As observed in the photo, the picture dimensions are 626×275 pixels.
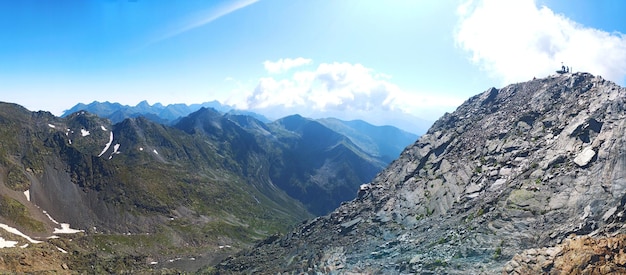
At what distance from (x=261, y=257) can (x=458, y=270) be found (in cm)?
8364

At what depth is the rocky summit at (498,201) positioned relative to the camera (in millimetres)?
65625

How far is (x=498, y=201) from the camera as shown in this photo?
284 feet

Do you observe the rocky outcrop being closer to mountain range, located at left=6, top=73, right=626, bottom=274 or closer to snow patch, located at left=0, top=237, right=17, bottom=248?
mountain range, located at left=6, top=73, right=626, bottom=274

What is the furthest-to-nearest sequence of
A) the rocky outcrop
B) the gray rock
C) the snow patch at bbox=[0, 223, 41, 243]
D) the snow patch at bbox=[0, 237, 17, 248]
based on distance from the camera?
the snow patch at bbox=[0, 223, 41, 243]
the snow patch at bbox=[0, 237, 17, 248]
the gray rock
the rocky outcrop

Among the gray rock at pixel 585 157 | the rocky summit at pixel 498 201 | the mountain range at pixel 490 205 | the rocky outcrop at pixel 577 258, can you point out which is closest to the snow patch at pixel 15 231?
the mountain range at pixel 490 205

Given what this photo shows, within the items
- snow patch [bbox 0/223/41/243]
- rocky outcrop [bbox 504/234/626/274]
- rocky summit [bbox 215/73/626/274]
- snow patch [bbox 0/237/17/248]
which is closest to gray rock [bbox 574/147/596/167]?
rocky summit [bbox 215/73/626/274]

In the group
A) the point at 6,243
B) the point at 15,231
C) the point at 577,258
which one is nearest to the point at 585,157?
the point at 577,258

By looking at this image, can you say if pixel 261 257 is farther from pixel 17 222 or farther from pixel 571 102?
pixel 17 222

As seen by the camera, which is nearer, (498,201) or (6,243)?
(498,201)

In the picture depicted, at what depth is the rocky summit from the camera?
6562 centimetres

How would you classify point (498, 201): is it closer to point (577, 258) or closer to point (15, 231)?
point (577, 258)

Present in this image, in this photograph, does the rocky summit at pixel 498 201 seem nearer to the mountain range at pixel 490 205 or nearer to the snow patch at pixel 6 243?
the mountain range at pixel 490 205

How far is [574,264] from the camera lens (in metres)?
52.0

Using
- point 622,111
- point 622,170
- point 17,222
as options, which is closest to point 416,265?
point 622,170
